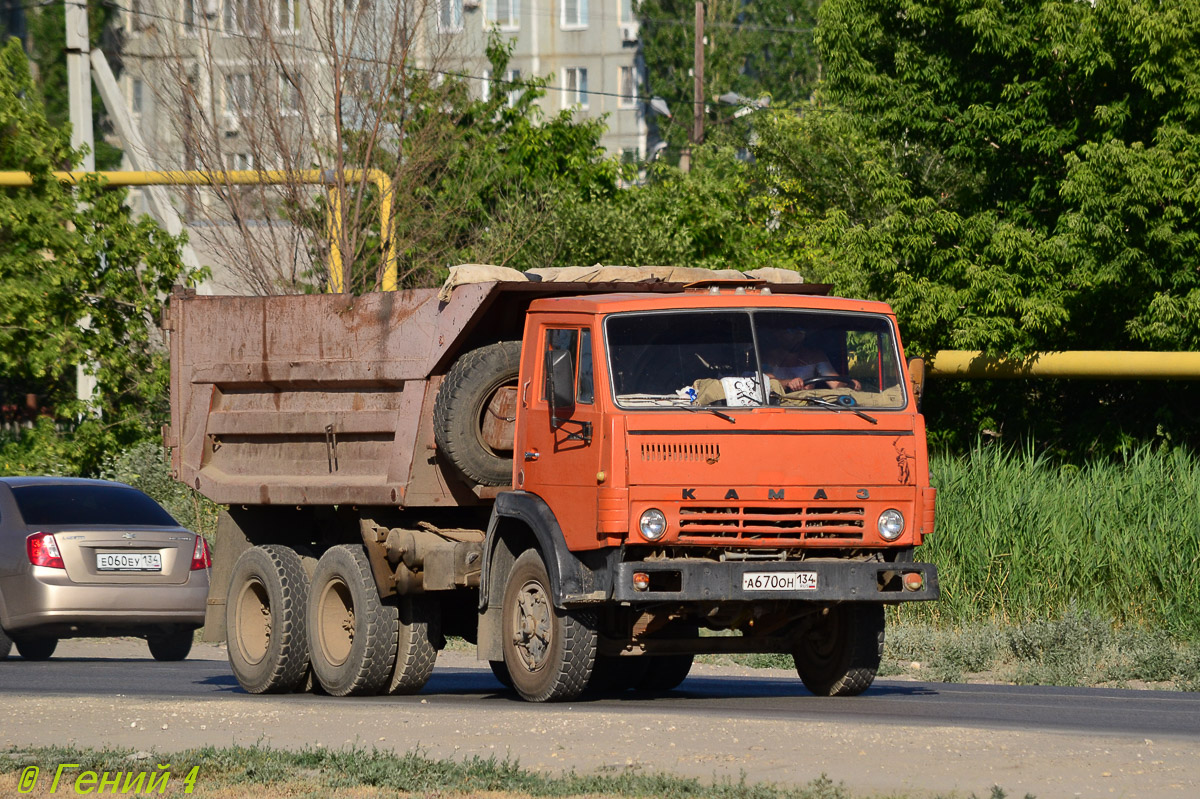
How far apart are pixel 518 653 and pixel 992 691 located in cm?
376

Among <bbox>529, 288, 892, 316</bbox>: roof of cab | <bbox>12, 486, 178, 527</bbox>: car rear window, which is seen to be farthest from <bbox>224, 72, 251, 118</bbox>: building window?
<bbox>529, 288, 892, 316</bbox>: roof of cab

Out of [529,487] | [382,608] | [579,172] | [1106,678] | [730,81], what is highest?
[730,81]

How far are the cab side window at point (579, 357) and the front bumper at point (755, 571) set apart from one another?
3.62ft

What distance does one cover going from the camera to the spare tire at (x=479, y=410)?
11852mm

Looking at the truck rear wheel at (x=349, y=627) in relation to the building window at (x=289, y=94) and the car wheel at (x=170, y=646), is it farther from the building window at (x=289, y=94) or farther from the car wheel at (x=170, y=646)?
the building window at (x=289, y=94)

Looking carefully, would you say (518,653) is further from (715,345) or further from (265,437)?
(265,437)

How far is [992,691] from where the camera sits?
13.0 m

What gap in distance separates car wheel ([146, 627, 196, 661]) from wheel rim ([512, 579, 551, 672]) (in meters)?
6.89

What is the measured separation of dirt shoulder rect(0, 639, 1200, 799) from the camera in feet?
26.1

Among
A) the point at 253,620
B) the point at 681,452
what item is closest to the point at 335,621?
the point at 253,620

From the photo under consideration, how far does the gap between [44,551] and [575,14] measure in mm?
67189

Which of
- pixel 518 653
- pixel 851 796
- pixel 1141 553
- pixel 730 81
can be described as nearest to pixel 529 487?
pixel 518 653

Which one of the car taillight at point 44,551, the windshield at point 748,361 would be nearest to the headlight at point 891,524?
the windshield at point 748,361

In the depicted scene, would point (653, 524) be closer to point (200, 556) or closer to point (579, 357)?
point (579, 357)
